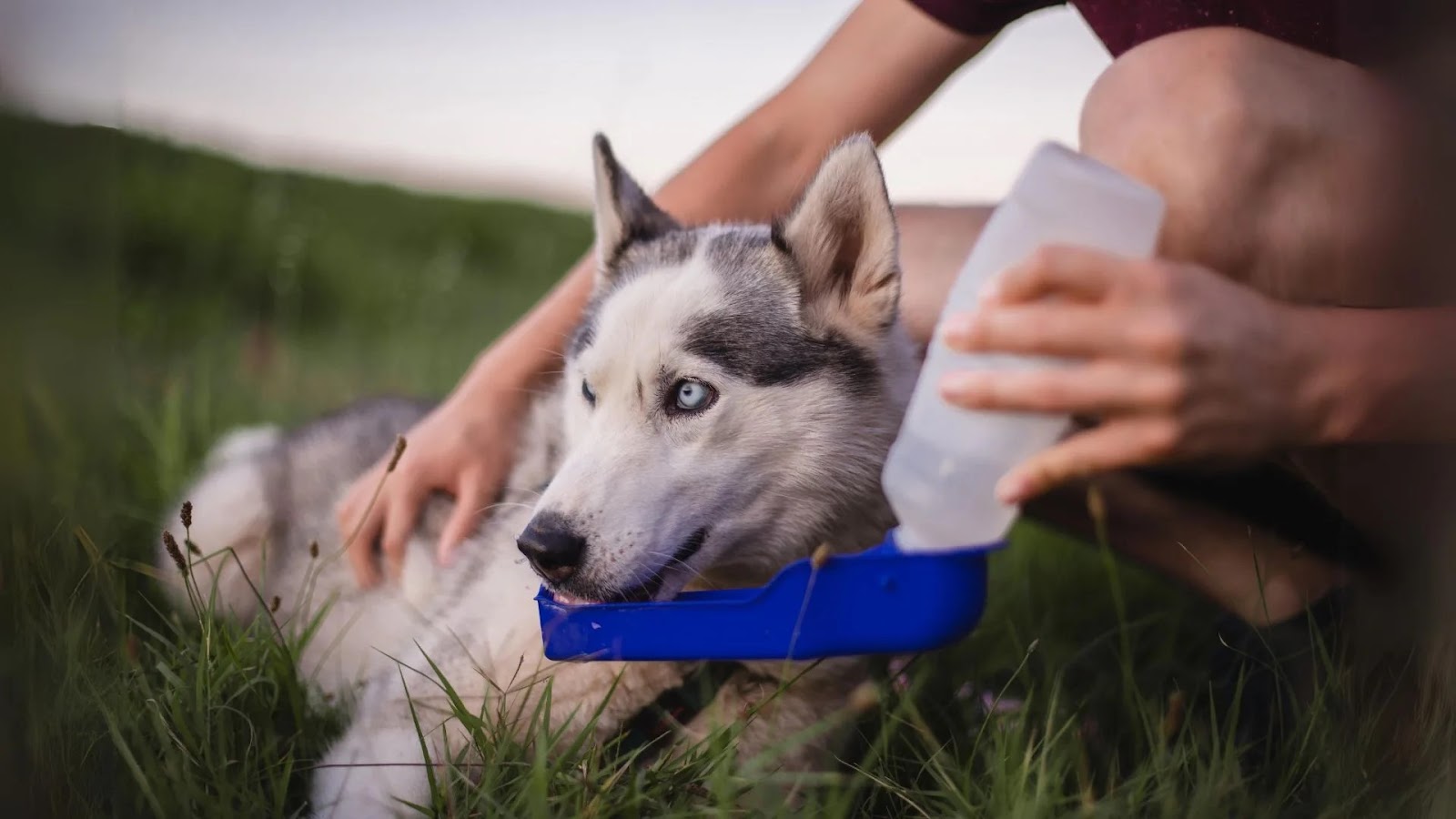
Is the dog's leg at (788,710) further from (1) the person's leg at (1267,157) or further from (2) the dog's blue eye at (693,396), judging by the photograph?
(1) the person's leg at (1267,157)

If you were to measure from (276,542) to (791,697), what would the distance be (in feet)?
5.17

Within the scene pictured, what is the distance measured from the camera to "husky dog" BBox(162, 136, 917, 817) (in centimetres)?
154

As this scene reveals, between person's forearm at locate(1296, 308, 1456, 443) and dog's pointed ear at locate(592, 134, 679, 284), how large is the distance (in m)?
1.22

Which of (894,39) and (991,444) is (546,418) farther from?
(991,444)

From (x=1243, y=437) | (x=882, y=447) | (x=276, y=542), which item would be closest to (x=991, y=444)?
(x=1243, y=437)

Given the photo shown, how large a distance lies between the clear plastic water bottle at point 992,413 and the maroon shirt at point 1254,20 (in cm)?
54

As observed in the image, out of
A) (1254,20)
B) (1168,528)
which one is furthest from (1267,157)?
(1168,528)

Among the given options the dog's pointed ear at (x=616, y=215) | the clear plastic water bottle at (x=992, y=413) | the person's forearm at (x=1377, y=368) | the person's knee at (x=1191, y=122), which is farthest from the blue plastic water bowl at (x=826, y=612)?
the dog's pointed ear at (x=616, y=215)

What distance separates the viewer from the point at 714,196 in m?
2.29

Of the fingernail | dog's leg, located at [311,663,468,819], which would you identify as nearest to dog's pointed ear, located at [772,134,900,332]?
the fingernail

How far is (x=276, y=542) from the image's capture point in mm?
2656

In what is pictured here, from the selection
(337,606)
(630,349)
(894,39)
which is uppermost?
(894,39)

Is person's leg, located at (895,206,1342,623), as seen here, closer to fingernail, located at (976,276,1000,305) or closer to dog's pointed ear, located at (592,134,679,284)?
dog's pointed ear, located at (592,134,679,284)

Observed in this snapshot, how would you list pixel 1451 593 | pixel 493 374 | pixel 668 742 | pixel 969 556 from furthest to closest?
pixel 493 374, pixel 668 742, pixel 1451 593, pixel 969 556
